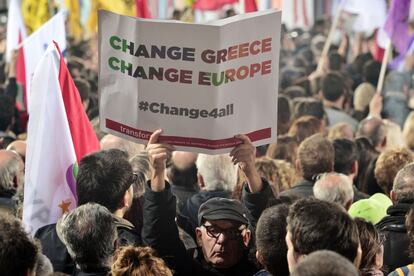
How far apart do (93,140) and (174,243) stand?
5.37ft

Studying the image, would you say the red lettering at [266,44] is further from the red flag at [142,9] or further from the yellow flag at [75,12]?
the yellow flag at [75,12]

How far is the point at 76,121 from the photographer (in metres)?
7.93

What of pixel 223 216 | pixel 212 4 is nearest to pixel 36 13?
pixel 212 4

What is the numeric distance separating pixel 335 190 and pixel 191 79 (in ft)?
5.69

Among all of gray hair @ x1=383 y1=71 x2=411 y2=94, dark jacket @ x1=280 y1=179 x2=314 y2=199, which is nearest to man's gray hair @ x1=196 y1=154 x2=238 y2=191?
dark jacket @ x1=280 y1=179 x2=314 y2=199

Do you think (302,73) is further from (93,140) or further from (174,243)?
(174,243)

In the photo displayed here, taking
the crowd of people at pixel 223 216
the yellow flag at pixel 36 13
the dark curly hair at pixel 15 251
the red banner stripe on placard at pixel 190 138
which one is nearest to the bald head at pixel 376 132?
the crowd of people at pixel 223 216

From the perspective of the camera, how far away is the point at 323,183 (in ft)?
27.3

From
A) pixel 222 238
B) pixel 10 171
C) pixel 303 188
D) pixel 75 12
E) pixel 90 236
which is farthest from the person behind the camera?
pixel 75 12

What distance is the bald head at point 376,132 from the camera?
11.6m

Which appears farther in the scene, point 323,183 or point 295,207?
point 323,183

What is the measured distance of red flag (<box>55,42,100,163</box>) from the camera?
790 centimetres

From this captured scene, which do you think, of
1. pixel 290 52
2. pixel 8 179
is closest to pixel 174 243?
pixel 8 179

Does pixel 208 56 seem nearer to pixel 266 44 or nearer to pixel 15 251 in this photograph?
pixel 266 44
